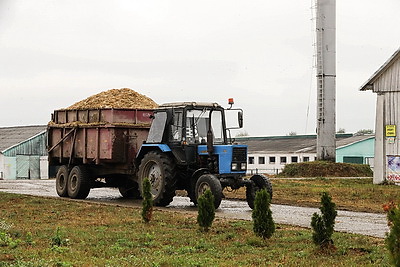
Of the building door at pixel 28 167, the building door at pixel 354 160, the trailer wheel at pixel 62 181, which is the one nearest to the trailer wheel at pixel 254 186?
the trailer wheel at pixel 62 181

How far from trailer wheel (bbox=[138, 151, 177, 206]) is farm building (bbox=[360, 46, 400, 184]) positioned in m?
16.3

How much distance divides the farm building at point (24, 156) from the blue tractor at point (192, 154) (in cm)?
3975

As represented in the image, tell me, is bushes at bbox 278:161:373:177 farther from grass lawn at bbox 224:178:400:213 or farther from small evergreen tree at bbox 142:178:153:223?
small evergreen tree at bbox 142:178:153:223

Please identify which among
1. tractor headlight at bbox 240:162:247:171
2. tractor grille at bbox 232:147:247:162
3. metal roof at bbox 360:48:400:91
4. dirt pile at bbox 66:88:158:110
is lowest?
tractor headlight at bbox 240:162:247:171

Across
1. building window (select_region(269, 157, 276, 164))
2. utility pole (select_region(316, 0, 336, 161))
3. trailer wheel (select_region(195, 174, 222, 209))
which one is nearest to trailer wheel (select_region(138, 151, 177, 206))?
trailer wheel (select_region(195, 174, 222, 209))

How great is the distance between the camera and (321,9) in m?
42.4

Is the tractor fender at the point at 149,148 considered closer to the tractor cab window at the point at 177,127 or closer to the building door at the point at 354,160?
the tractor cab window at the point at 177,127

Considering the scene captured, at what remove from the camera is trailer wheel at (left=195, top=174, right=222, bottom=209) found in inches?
755

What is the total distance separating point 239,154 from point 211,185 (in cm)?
148

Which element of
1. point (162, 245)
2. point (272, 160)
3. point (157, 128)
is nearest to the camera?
point (162, 245)

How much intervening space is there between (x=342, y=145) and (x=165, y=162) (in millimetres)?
43962

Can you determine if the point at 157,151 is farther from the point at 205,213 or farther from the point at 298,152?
the point at 298,152

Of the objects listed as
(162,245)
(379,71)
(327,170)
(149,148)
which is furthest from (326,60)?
(162,245)

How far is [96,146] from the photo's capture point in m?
23.8
